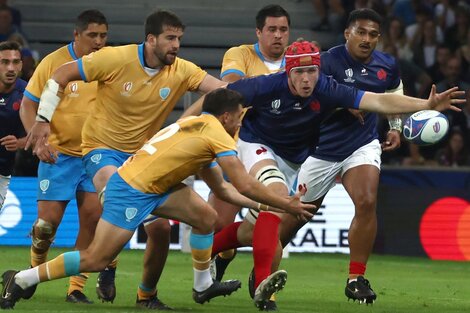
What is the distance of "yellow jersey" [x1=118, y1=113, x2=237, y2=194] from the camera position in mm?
8938

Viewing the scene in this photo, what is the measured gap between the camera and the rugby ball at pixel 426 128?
416 inches

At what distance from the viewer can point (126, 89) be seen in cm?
1000

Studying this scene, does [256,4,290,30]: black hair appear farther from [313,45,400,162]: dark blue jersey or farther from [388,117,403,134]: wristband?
[388,117,403,134]: wristband

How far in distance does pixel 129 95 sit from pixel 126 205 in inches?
48.5

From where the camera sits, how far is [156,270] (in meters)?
9.77

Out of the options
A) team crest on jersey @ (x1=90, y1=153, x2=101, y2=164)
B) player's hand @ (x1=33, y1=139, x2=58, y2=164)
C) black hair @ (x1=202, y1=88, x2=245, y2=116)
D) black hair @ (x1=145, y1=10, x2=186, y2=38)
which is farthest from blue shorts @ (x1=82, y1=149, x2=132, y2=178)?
black hair @ (x1=202, y1=88, x2=245, y2=116)

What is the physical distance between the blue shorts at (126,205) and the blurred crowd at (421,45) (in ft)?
29.2

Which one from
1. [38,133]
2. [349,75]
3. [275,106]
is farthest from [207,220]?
[349,75]

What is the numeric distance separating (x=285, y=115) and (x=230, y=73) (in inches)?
55.3

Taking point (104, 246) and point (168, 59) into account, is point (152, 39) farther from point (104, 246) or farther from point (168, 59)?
point (104, 246)

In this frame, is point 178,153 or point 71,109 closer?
point 178,153

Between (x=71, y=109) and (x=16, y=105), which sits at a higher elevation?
(x=71, y=109)

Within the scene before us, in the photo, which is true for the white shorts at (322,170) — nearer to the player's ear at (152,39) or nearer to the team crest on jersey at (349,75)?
the team crest on jersey at (349,75)

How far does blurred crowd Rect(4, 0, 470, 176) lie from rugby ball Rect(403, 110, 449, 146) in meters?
7.37
